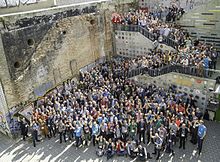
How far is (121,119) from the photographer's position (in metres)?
13.7

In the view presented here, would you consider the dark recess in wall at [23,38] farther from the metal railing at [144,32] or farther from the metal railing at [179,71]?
the metal railing at [179,71]

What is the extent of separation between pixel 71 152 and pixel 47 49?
6.96 m

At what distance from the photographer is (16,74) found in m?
15.3

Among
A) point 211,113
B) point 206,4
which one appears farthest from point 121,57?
point 211,113

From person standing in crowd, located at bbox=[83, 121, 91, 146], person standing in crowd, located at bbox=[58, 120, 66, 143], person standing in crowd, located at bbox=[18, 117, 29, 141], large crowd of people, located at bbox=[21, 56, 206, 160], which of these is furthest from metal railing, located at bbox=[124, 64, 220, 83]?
person standing in crowd, located at bbox=[18, 117, 29, 141]

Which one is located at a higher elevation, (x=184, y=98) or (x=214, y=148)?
(x=184, y=98)

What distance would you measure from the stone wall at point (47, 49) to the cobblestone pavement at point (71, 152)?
8.70ft

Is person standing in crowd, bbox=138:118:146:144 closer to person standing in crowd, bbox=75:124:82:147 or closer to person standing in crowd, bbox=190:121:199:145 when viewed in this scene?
person standing in crowd, bbox=190:121:199:145

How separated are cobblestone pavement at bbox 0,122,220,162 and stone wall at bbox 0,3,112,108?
265 cm

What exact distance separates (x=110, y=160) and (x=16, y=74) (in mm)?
7413

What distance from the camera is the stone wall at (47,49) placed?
15.0 metres

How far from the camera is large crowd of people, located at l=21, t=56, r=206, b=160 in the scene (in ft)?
42.2

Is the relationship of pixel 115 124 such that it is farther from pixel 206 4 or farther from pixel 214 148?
pixel 206 4

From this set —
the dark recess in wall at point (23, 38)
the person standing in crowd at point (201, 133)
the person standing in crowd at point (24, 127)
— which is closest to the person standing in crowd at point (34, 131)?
the person standing in crowd at point (24, 127)
